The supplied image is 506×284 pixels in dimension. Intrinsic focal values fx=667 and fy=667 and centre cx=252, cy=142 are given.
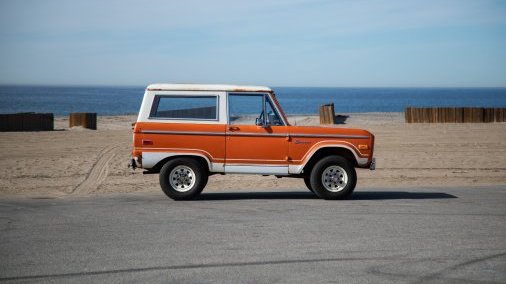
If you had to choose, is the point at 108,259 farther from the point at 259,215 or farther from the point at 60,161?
the point at 60,161

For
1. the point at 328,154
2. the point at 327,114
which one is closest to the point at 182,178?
the point at 328,154

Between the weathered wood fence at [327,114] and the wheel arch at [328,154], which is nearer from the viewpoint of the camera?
the wheel arch at [328,154]

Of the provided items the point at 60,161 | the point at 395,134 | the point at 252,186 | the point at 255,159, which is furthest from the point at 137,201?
the point at 395,134

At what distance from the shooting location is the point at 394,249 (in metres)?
7.82

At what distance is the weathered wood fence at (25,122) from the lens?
30531 mm

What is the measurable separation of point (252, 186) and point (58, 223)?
6412 mm

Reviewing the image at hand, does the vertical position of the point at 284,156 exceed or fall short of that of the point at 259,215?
it exceeds it

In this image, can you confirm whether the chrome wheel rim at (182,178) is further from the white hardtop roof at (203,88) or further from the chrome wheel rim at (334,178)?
the chrome wheel rim at (334,178)

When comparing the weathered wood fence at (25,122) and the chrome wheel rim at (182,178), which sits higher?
the weathered wood fence at (25,122)

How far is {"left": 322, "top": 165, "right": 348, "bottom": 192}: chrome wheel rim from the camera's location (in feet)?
40.0

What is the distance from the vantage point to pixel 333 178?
12234mm

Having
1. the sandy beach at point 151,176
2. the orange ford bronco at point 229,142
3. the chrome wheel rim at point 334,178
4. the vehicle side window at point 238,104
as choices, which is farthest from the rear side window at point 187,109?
the sandy beach at point 151,176

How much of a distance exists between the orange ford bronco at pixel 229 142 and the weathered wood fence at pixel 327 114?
1220 inches

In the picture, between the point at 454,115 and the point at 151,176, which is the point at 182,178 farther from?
the point at 454,115
